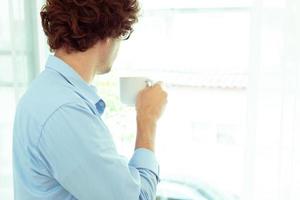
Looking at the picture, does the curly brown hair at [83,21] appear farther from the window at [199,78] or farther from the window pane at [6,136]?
the window pane at [6,136]

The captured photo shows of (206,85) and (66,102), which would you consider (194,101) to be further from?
(66,102)

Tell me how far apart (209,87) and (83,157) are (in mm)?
632

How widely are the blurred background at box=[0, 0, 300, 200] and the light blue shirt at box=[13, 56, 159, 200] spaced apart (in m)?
0.42

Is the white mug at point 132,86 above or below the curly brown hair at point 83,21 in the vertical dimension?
below

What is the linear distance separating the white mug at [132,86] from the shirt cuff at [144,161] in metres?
0.19

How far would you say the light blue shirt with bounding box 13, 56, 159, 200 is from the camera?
2.21 feet

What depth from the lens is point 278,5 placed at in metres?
0.97

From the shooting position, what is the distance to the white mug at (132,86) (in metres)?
0.96

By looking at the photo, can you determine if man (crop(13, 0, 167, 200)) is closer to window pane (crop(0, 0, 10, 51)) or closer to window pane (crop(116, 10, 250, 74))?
window pane (crop(116, 10, 250, 74))

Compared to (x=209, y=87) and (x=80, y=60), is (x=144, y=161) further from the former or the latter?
(x=209, y=87)

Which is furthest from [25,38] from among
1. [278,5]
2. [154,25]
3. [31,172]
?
[278,5]

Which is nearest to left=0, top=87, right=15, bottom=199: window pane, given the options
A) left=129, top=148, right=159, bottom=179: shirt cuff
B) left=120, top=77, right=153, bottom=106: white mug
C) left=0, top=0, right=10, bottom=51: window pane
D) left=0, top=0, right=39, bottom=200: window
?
left=0, top=0, right=39, bottom=200: window

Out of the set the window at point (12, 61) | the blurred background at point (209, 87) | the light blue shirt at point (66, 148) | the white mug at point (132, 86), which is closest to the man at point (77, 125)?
the light blue shirt at point (66, 148)

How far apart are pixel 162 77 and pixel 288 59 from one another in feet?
1.43
